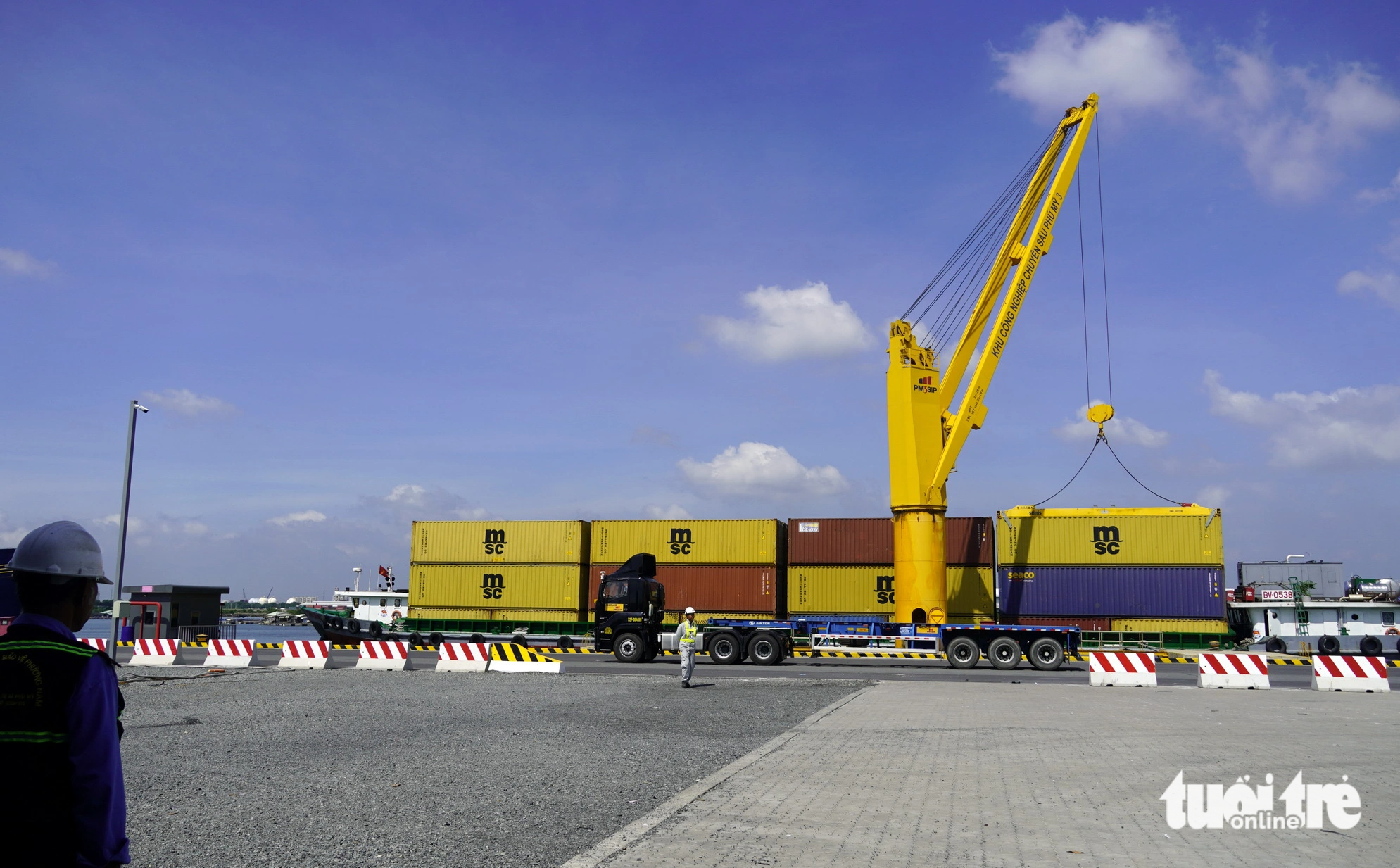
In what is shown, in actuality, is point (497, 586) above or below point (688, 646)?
above

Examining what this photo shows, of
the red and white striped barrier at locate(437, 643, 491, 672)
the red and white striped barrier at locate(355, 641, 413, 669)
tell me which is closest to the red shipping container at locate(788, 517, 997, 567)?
the red and white striped barrier at locate(437, 643, 491, 672)

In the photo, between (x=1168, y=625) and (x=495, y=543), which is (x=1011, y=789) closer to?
(x=1168, y=625)

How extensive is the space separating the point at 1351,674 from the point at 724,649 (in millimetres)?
15125

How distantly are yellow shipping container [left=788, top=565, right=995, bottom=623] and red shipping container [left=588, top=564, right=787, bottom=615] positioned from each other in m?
0.87

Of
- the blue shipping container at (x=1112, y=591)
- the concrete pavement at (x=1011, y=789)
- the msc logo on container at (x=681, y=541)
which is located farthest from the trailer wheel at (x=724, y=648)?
the blue shipping container at (x=1112, y=591)

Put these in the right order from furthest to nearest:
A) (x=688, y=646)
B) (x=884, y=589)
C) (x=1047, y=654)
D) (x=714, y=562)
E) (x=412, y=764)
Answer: (x=714, y=562), (x=884, y=589), (x=1047, y=654), (x=688, y=646), (x=412, y=764)

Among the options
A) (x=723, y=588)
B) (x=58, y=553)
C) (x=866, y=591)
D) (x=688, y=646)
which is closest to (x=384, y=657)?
(x=688, y=646)

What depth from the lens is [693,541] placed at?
119ft

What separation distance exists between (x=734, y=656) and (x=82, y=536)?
24599 millimetres

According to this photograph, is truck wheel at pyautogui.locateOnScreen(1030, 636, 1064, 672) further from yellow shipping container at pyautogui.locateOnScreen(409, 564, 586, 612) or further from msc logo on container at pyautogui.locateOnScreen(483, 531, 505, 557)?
msc logo on container at pyautogui.locateOnScreen(483, 531, 505, 557)

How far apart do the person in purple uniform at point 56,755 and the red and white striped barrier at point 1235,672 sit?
2279 cm

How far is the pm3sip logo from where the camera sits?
7.61 metres

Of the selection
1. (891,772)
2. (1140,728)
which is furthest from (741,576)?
(891,772)

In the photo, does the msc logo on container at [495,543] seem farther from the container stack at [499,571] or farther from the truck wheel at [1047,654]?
the truck wheel at [1047,654]
